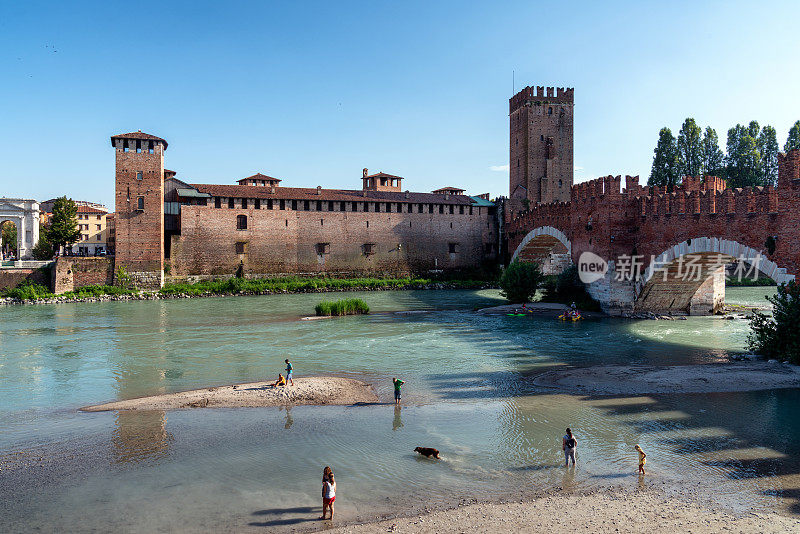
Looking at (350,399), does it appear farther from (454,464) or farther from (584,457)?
(584,457)

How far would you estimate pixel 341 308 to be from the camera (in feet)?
90.9

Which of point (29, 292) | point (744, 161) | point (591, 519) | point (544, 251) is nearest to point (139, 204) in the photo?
point (29, 292)

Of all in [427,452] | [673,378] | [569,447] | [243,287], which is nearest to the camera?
[569,447]

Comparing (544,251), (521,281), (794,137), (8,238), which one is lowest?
(521,281)

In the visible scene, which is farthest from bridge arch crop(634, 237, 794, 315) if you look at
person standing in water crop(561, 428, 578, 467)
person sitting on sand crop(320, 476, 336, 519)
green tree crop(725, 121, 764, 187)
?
green tree crop(725, 121, 764, 187)

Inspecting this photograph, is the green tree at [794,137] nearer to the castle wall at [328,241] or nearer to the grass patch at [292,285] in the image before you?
the castle wall at [328,241]

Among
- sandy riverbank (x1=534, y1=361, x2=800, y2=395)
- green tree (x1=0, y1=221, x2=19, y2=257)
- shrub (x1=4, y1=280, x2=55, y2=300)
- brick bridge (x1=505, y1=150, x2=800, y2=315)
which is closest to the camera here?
sandy riverbank (x1=534, y1=361, x2=800, y2=395)

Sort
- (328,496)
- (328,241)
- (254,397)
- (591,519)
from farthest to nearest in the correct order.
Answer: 1. (328,241)
2. (254,397)
3. (328,496)
4. (591,519)

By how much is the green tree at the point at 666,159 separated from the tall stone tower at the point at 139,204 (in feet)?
126

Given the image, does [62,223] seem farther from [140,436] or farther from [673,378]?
[673,378]

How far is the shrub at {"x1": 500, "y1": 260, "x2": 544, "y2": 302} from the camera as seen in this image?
30.1 m

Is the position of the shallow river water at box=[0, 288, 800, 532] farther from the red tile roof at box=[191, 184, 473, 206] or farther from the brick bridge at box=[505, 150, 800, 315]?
the red tile roof at box=[191, 184, 473, 206]

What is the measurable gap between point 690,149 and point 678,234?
27.5m

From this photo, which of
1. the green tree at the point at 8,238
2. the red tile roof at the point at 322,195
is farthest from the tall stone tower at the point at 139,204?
the green tree at the point at 8,238
